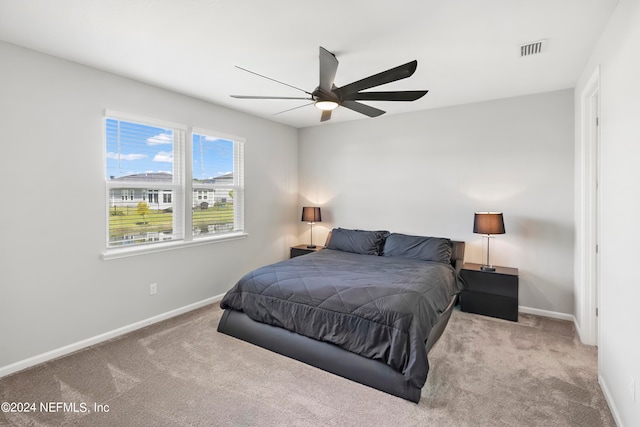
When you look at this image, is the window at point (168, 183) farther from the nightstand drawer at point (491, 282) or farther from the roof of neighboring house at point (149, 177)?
the nightstand drawer at point (491, 282)

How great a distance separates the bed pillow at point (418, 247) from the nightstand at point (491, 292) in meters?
0.31

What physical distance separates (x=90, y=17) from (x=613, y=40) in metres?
3.45

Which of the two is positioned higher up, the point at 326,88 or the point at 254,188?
the point at 326,88

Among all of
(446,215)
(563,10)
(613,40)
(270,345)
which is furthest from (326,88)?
(446,215)

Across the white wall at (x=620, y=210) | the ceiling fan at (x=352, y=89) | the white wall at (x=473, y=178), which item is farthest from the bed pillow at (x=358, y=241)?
the white wall at (x=620, y=210)

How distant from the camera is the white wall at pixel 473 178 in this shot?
362 cm

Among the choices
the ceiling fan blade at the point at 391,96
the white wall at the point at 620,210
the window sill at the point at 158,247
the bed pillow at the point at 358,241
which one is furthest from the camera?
the bed pillow at the point at 358,241

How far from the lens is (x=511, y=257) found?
152 inches

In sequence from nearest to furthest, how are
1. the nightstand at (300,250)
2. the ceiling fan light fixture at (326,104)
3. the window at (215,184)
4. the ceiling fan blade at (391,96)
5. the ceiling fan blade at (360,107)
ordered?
the ceiling fan blade at (391,96) → the ceiling fan light fixture at (326,104) → the ceiling fan blade at (360,107) → the window at (215,184) → the nightstand at (300,250)

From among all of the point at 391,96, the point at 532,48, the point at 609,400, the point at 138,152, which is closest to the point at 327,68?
the point at 391,96

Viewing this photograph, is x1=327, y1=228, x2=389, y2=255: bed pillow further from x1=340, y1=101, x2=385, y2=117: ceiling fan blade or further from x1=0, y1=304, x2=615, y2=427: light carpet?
x1=340, y1=101, x2=385, y2=117: ceiling fan blade

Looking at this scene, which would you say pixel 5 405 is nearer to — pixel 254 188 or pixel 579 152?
pixel 254 188

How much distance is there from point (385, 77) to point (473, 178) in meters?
2.47

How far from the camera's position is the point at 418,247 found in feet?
13.2
